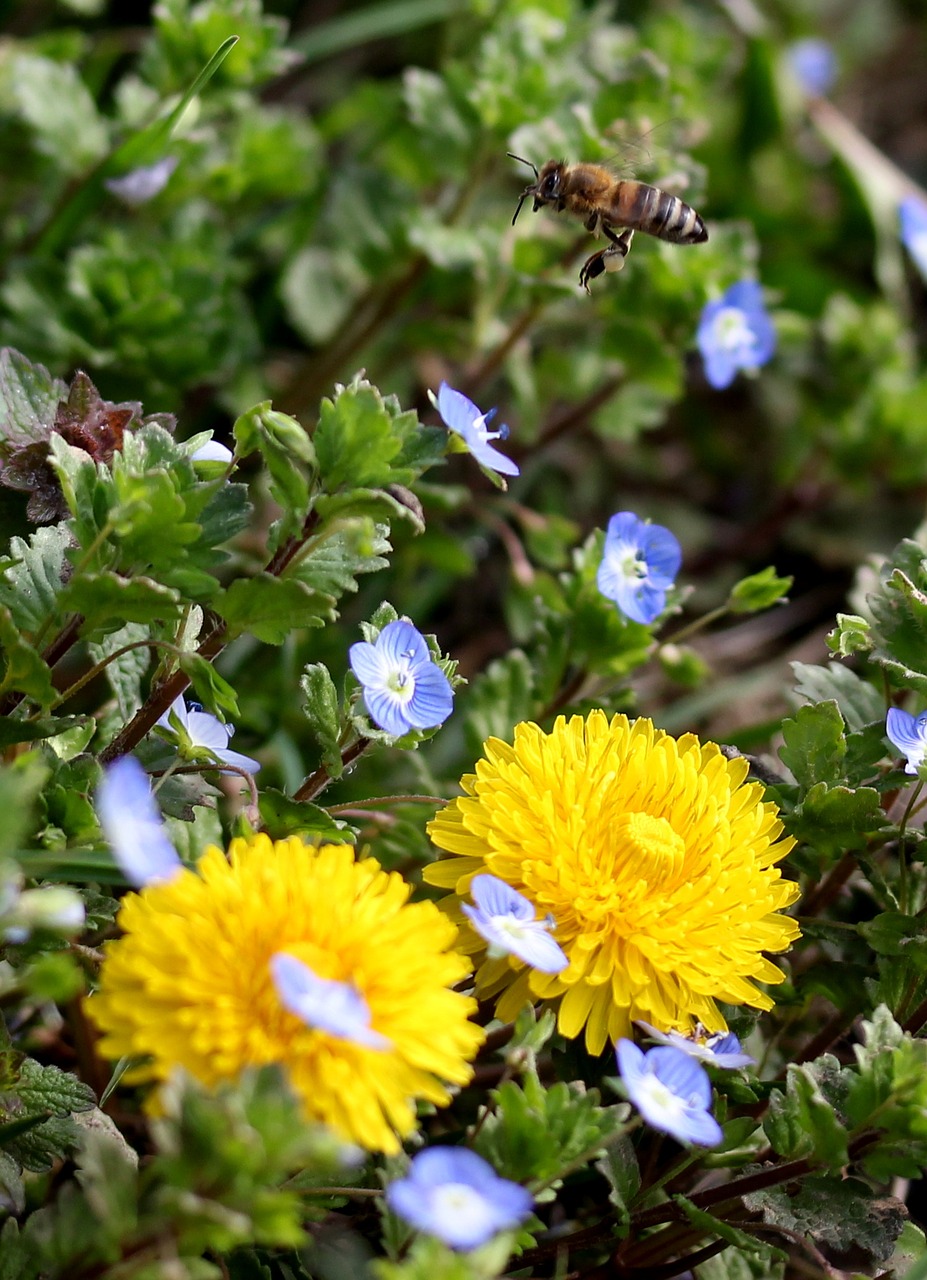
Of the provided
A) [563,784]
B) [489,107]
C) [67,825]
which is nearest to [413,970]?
[563,784]

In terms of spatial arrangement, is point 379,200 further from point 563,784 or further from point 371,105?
point 563,784

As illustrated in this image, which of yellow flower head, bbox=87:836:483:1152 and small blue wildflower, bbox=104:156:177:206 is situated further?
small blue wildflower, bbox=104:156:177:206

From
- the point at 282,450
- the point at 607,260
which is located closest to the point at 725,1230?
the point at 282,450

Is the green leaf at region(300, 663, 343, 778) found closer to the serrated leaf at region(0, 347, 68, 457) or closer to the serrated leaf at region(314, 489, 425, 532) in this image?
the serrated leaf at region(314, 489, 425, 532)

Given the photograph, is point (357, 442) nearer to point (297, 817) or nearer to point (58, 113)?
point (297, 817)

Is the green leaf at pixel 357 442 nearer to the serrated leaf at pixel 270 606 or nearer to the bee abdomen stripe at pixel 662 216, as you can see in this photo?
the serrated leaf at pixel 270 606

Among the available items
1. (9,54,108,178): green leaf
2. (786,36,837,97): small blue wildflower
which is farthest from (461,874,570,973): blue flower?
(786,36,837,97): small blue wildflower

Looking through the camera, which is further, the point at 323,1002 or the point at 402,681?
the point at 402,681
